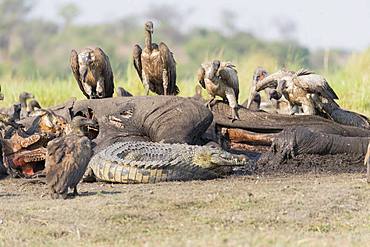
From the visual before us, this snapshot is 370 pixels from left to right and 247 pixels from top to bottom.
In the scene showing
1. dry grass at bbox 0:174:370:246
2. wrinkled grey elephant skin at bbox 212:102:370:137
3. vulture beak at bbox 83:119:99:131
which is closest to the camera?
dry grass at bbox 0:174:370:246

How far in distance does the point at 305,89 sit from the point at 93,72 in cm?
271

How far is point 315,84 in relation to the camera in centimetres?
1199

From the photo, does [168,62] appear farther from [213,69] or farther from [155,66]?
[213,69]

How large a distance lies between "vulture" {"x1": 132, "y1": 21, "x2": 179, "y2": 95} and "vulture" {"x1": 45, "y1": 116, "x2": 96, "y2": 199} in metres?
4.85

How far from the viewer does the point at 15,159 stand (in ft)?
35.6

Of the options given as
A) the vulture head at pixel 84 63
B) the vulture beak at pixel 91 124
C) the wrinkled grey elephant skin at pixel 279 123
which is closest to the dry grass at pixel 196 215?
the vulture beak at pixel 91 124

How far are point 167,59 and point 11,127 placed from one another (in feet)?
9.27

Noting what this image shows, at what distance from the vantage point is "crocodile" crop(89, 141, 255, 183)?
31.4 ft

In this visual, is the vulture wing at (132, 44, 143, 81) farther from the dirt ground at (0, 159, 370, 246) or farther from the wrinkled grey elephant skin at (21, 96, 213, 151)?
the dirt ground at (0, 159, 370, 246)

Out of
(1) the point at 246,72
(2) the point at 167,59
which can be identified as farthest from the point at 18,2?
(2) the point at 167,59

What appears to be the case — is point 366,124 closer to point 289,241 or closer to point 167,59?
point 167,59

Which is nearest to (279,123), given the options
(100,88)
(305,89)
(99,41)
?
(305,89)

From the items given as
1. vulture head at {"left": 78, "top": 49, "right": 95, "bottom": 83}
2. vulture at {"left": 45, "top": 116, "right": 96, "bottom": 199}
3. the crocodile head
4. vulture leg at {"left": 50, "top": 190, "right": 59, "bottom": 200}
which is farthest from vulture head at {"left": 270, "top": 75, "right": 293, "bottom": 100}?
vulture leg at {"left": 50, "top": 190, "right": 59, "bottom": 200}

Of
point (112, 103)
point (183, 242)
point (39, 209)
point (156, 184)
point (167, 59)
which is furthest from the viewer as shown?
point (167, 59)
